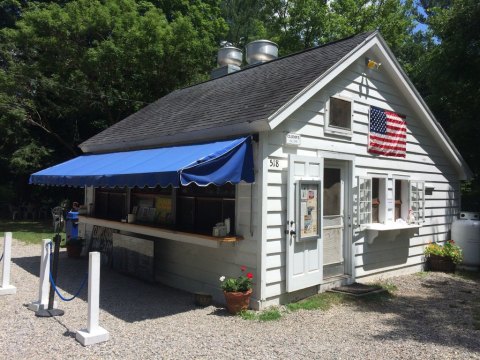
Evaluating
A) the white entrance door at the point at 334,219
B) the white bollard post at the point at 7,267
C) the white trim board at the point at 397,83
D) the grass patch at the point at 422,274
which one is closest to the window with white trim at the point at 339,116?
the white trim board at the point at 397,83

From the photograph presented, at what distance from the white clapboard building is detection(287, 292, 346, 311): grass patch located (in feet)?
0.57

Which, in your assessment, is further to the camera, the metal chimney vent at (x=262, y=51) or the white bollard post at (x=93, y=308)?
the metal chimney vent at (x=262, y=51)

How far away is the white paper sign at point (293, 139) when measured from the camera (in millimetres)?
6867

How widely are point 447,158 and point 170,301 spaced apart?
8.58m

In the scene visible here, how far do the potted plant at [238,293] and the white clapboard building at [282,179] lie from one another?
212mm

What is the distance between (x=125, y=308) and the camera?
6.68 m

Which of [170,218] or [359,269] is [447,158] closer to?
[359,269]

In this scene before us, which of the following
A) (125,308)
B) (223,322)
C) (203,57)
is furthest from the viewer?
(203,57)

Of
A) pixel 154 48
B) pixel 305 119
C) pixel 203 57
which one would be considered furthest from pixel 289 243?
pixel 203 57

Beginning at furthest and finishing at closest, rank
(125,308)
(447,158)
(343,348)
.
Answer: (447,158)
(125,308)
(343,348)

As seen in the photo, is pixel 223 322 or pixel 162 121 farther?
pixel 162 121

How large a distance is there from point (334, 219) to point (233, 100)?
123 inches

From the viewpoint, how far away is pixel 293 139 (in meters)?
6.94

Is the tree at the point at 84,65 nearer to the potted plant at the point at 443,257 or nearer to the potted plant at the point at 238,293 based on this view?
the potted plant at the point at 443,257
